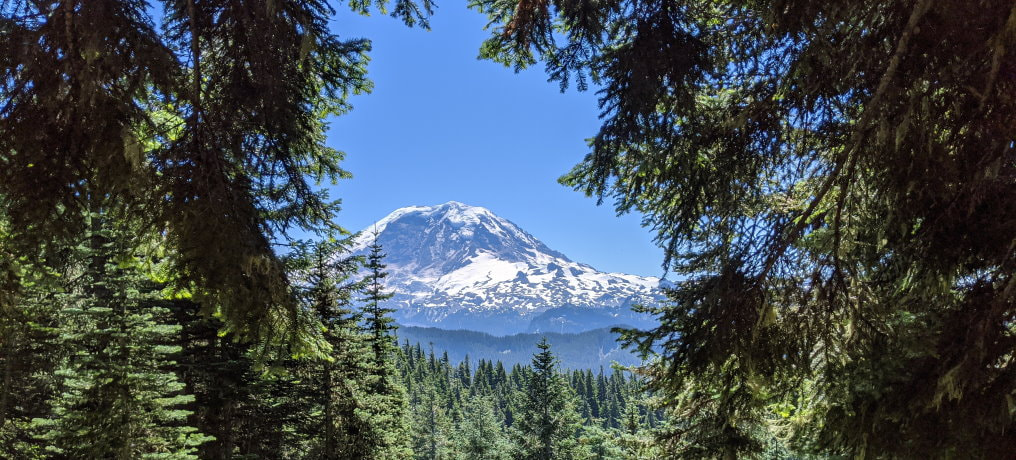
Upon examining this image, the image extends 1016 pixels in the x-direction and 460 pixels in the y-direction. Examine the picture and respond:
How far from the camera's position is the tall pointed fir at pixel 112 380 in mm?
9516

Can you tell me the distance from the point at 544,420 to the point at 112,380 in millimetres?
18156

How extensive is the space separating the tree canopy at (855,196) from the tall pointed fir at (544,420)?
20601 mm

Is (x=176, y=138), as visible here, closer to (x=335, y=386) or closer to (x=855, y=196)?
(x=855, y=196)

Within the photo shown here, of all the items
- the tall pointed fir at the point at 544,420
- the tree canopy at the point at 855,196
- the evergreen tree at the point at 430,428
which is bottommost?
the evergreen tree at the point at 430,428

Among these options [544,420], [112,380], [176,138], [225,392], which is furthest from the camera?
[544,420]

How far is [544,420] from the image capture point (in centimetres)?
2381

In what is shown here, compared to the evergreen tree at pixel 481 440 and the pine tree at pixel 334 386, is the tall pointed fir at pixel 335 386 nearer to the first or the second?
the pine tree at pixel 334 386

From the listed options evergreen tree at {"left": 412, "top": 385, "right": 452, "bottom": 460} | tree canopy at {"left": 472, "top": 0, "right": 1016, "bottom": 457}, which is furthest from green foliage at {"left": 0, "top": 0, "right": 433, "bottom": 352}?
evergreen tree at {"left": 412, "top": 385, "right": 452, "bottom": 460}

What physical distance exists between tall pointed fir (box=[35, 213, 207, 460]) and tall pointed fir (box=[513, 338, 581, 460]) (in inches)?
637

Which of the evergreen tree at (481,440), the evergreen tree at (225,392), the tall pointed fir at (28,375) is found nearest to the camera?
the tall pointed fir at (28,375)

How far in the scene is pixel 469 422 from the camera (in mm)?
43094

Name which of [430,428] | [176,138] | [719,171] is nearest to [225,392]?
[176,138]

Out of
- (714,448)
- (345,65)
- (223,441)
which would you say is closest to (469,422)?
(223,441)

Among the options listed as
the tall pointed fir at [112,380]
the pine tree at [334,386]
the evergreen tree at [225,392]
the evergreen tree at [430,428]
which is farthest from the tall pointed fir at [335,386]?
the evergreen tree at [430,428]
